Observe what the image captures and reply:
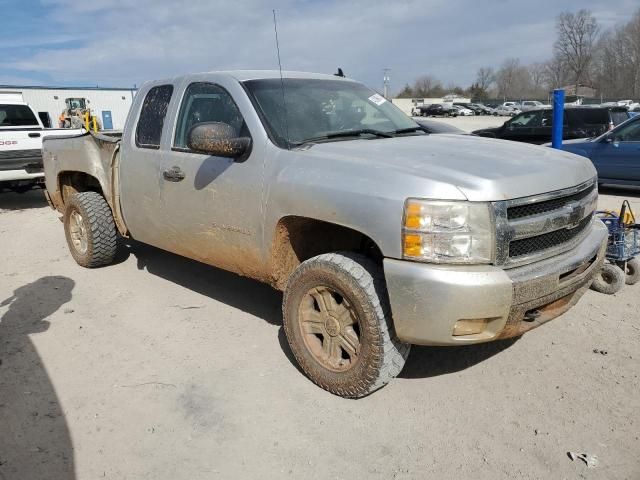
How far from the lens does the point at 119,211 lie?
531cm

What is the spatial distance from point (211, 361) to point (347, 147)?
67.8 inches

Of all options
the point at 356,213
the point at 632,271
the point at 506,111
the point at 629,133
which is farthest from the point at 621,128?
the point at 506,111

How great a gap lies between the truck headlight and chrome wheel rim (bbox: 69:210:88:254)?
4222 millimetres

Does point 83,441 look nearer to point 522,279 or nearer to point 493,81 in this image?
point 522,279

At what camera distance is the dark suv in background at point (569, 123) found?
13422 millimetres

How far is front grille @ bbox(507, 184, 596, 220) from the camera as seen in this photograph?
116 inches

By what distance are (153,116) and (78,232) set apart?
2033mm

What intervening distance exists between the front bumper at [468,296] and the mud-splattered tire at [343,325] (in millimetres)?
172

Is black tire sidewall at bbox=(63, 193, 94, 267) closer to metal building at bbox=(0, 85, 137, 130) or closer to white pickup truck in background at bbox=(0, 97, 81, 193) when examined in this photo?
white pickup truck in background at bbox=(0, 97, 81, 193)

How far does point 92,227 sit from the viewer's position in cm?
569

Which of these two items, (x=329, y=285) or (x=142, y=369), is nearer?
(x=329, y=285)

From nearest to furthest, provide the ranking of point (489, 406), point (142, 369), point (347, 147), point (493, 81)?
1. point (489, 406)
2. point (347, 147)
3. point (142, 369)
4. point (493, 81)

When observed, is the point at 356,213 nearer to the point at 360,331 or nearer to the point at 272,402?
the point at 360,331

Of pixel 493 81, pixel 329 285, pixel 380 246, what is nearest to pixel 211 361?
pixel 329 285
